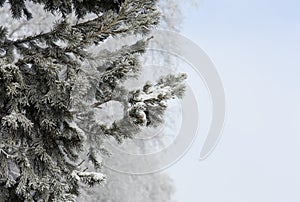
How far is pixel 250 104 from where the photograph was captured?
457 inches

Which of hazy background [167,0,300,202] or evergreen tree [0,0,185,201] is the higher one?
hazy background [167,0,300,202]

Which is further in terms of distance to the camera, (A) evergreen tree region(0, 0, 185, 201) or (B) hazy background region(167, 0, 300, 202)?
(B) hazy background region(167, 0, 300, 202)

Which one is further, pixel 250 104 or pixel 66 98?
pixel 250 104

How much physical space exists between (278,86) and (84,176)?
11.3 meters

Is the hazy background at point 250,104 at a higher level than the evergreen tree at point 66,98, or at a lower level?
higher

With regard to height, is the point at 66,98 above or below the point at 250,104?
below

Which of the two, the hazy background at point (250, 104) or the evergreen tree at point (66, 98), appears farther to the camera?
the hazy background at point (250, 104)

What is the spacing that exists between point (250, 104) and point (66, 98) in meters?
9.86

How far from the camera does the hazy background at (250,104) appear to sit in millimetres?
9570

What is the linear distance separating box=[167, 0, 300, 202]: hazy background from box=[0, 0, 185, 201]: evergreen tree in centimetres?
585

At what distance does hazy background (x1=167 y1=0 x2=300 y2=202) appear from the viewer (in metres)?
9.57

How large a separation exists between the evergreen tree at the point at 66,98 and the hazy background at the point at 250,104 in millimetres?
5845

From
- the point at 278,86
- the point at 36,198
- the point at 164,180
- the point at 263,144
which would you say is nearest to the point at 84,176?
the point at 36,198

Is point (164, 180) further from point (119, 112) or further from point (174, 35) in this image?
point (174, 35)
